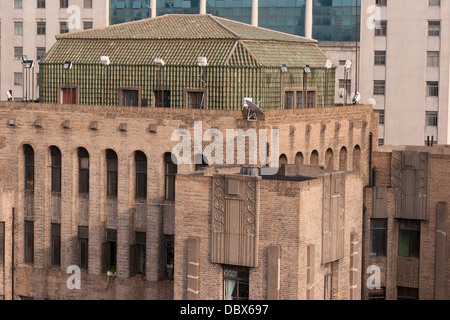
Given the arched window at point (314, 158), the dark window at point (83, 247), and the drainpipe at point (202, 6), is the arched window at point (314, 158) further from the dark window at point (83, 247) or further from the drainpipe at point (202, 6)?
the drainpipe at point (202, 6)

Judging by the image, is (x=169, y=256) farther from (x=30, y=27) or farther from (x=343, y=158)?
(x=30, y=27)

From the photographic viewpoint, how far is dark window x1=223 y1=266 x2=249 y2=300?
56.3m

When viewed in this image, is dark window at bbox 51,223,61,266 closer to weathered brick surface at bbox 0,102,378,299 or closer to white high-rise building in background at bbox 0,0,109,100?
weathered brick surface at bbox 0,102,378,299

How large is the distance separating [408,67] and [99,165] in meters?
50.0

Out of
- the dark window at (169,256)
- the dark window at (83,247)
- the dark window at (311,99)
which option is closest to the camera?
the dark window at (169,256)

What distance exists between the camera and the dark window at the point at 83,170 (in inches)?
2687

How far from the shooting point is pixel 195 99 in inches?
2667

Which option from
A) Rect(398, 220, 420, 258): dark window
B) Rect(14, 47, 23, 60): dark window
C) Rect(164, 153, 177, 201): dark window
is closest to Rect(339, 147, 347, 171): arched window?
Rect(398, 220, 420, 258): dark window

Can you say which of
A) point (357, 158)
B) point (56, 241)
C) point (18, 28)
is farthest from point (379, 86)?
point (56, 241)

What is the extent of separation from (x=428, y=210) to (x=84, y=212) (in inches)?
796

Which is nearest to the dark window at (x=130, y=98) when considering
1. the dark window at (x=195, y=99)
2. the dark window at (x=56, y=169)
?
the dark window at (x=195, y=99)

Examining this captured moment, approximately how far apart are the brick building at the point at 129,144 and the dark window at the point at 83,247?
0.19ft

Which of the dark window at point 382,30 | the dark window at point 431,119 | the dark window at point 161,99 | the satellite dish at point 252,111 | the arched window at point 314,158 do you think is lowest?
the arched window at point 314,158

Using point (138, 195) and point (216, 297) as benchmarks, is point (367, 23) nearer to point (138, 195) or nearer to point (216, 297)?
point (138, 195)
